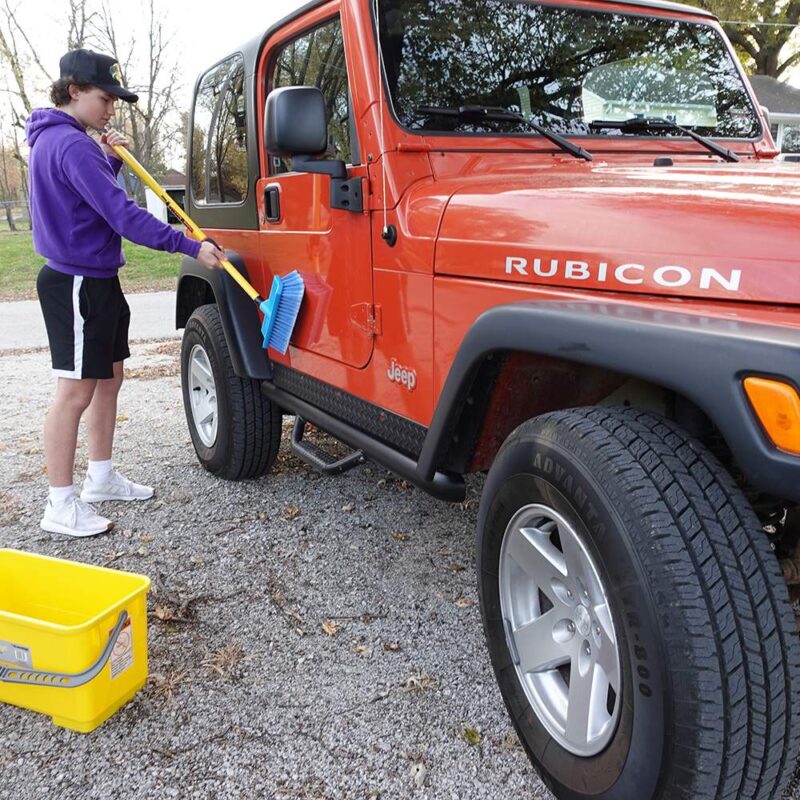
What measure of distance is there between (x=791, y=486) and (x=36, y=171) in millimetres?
2977

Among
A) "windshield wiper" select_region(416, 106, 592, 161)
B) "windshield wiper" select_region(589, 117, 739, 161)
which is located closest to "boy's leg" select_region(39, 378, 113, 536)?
"windshield wiper" select_region(416, 106, 592, 161)

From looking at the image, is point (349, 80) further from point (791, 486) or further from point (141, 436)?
point (141, 436)

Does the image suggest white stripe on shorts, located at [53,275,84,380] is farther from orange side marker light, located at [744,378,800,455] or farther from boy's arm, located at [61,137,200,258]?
orange side marker light, located at [744,378,800,455]

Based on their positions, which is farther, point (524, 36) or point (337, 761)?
point (524, 36)

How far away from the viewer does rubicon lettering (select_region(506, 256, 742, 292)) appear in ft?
4.93

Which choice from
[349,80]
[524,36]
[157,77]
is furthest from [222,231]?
[157,77]

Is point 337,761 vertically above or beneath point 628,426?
beneath

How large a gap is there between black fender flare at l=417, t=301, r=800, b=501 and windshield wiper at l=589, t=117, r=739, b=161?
3.84 ft

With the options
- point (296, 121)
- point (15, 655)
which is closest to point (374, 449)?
point (296, 121)

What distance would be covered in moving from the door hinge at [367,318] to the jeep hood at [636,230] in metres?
0.41

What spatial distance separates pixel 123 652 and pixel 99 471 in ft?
5.63

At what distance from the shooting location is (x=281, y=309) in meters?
3.20

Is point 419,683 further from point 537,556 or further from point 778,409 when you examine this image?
point 778,409

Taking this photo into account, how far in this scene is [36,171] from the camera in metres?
3.15
